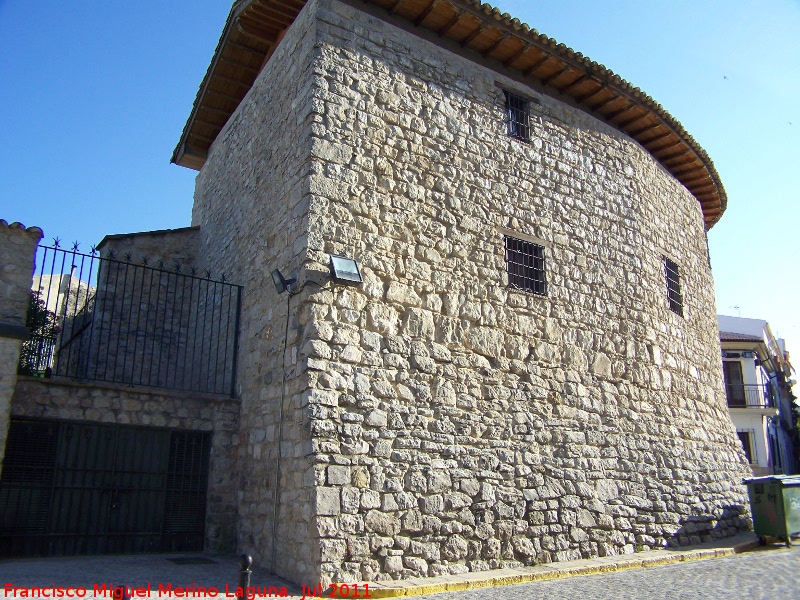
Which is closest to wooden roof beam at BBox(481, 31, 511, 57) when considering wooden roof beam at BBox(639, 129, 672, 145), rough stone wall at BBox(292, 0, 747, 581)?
rough stone wall at BBox(292, 0, 747, 581)

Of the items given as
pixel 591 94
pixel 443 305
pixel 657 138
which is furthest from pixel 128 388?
pixel 657 138

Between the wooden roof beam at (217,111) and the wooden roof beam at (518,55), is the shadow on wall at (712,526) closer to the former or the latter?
the wooden roof beam at (518,55)

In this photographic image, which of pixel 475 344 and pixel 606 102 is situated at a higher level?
pixel 606 102

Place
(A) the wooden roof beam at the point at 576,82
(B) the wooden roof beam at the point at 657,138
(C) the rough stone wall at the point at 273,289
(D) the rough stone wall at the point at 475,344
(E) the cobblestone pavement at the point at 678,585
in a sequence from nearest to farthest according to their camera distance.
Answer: (E) the cobblestone pavement at the point at 678,585, (C) the rough stone wall at the point at 273,289, (D) the rough stone wall at the point at 475,344, (A) the wooden roof beam at the point at 576,82, (B) the wooden roof beam at the point at 657,138

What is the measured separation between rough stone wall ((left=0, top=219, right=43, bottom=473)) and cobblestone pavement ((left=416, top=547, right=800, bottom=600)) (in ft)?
15.0

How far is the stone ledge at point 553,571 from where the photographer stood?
5.92m

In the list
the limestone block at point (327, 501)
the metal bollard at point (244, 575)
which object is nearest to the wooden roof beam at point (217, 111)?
the limestone block at point (327, 501)

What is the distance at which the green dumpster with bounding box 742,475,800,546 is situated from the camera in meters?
9.20

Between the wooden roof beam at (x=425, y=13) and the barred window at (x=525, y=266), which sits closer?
the wooden roof beam at (x=425, y=13)

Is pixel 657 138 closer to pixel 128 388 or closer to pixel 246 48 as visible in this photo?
pixel 246 48

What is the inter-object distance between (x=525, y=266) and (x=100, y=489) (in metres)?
5.95

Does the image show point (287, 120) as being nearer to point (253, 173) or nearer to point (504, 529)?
point (253, 173)

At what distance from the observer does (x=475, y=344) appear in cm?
771

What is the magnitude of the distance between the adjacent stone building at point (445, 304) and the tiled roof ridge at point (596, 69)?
0.05 metres
